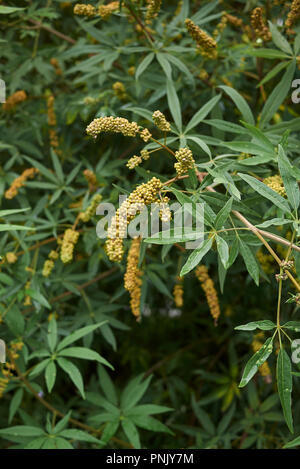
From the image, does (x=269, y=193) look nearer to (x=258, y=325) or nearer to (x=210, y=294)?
(x=258, y=325)

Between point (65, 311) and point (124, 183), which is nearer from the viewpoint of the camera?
point (124, 183)

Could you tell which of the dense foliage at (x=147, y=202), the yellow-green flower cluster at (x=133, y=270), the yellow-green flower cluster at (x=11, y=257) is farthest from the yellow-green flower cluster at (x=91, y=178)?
the yellow-green flower cluster at (x=133, y=270)

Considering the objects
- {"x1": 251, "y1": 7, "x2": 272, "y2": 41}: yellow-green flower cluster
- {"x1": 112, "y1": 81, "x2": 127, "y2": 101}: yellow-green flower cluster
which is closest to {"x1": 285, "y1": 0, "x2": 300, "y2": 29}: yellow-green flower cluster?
{"x1": 251, "y1": 7, "x2": 272, "y2": 41}: yellow-green flower cluster

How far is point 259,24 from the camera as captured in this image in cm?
173

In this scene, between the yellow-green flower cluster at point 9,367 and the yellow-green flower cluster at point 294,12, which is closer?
the yellow-green flower cluster at point 294,12

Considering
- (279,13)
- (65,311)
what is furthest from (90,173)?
(279,13)

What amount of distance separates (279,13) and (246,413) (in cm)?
162

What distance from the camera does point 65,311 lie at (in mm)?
2316

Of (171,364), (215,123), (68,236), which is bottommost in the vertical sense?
(171,364)

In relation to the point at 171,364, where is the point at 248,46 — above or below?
above

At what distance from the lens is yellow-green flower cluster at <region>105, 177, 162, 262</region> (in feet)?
3.73

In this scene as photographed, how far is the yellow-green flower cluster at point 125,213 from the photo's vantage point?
114 cm

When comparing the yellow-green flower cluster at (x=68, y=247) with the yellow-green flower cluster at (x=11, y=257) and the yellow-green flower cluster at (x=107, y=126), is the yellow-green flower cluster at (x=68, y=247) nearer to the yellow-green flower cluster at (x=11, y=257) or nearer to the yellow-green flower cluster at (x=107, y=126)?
the yellow-green flower cluster at (x=11, y=257)
